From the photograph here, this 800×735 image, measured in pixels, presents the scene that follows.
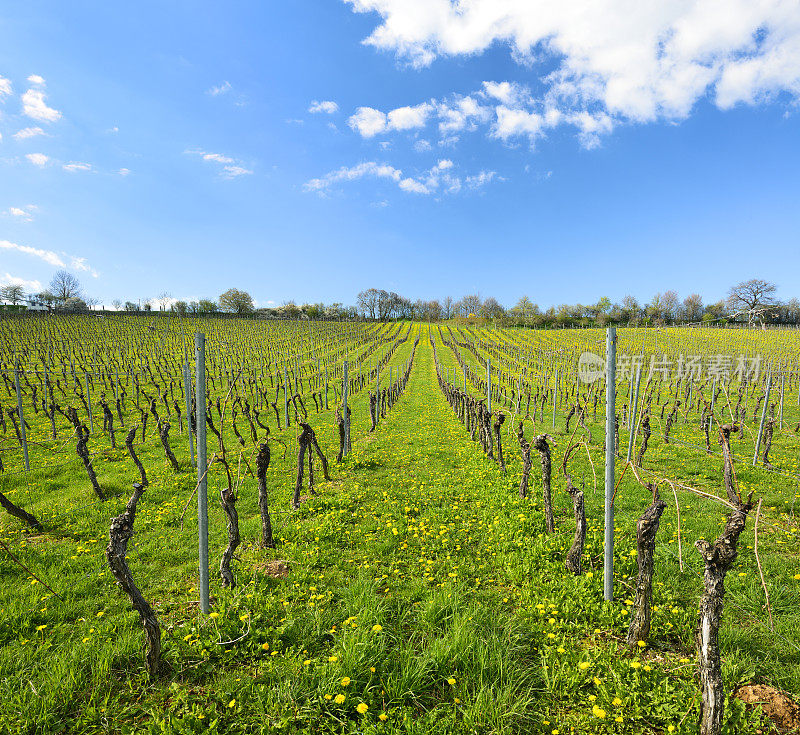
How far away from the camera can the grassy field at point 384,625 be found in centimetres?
265

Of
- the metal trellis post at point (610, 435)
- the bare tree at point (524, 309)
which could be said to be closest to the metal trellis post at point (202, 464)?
the metal trellis post at point (610, 435)

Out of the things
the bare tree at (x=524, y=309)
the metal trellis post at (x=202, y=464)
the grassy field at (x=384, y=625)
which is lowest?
the grassy field at (x=384, y=625)

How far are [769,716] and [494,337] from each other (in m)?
67.9

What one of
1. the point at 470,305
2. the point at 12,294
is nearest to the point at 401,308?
the point at 470,305

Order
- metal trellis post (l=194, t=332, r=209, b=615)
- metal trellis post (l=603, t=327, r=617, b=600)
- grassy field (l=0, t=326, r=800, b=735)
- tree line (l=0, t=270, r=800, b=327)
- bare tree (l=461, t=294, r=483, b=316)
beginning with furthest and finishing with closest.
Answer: bare tree (l=461, t=294, r=483, b=316) < tree line (l=0, t=270, r=800, b=327) < metal trellis post (l=603, t=327, r=617, b=600) < metal trellis post (l=194, t=332, r=209, b=615) < grassy field (l=0, t=326, r=800, b=735)

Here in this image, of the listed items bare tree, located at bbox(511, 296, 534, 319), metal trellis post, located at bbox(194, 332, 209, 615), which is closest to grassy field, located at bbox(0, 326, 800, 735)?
metal trellis post, located at bbox(194, 332, 209, 615)

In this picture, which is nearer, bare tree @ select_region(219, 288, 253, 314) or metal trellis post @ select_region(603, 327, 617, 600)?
metal trellis post @ select_region(603, 327, 617, 600)

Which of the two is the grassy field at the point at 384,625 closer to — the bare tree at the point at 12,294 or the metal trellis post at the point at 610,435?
the metal trellis post at the point at 610,435

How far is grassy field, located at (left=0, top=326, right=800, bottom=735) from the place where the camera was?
2.65 metres

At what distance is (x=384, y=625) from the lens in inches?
139

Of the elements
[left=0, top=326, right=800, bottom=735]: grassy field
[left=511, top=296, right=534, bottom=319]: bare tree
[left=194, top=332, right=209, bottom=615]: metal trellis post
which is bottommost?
[left=0, top=326, right=800, bottom=735]: grassy field

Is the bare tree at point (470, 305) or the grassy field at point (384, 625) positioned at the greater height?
the bare tree at point (470, 305)

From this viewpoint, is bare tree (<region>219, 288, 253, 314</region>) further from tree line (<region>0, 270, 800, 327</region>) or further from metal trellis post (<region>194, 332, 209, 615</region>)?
metal trellis post (<region>194, 332, 209, 615</region>)

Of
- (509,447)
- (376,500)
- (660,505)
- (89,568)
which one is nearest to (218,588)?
(89,568)
